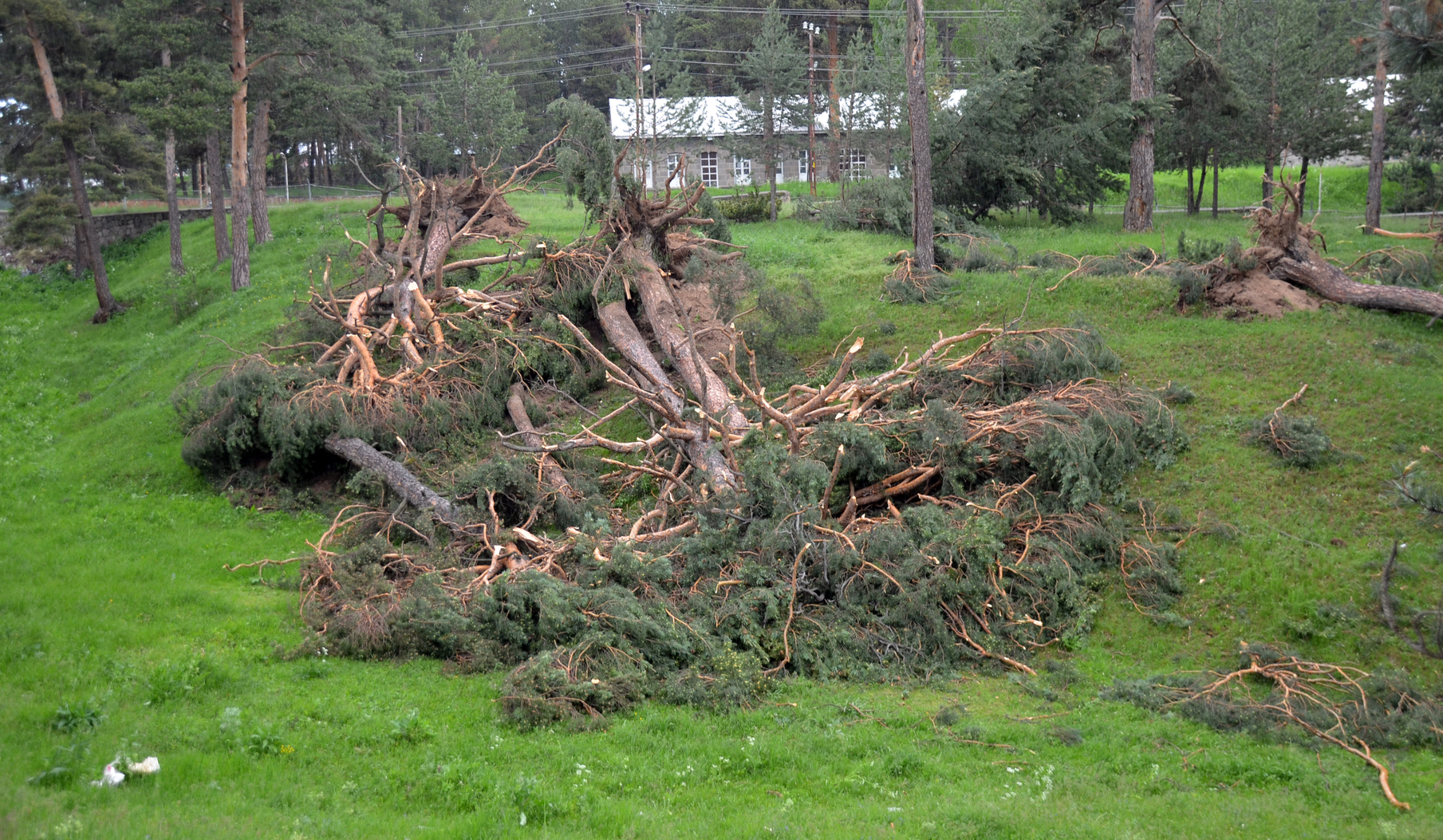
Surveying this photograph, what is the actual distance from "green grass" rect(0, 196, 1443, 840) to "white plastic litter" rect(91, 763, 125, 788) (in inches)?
2.7

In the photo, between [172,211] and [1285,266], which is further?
[172,211]

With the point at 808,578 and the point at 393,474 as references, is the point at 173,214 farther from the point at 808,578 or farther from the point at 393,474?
the point at 808,578

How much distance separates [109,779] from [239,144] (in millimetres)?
19226

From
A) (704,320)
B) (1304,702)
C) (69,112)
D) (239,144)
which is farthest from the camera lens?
(69,112)

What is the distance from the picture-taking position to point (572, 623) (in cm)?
777

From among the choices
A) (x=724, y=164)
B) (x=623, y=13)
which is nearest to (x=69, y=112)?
(x=724, y=164)

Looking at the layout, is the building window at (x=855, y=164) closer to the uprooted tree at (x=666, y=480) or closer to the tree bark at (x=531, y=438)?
the uprooted tree at (x=666, y=480)

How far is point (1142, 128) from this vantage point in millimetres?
18672

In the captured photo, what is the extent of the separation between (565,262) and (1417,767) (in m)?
11.8

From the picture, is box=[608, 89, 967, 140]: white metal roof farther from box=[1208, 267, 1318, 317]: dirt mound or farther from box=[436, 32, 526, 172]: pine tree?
box=[1208, 267, 1318, 317]: dirt mound

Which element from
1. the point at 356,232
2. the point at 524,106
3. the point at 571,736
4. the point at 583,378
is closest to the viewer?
the point at 571,736

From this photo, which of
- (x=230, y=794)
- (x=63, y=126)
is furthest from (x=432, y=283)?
(x=63, y=126)

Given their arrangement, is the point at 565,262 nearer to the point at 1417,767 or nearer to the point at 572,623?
the point at 572,623

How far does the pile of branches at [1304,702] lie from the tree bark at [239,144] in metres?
20.8
